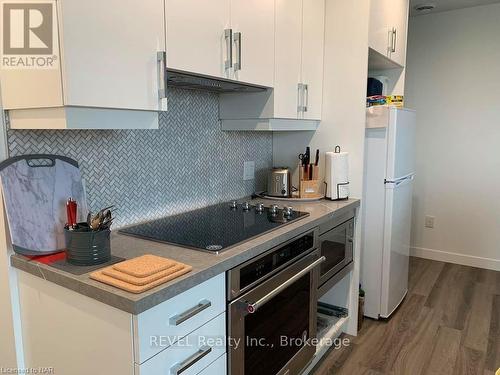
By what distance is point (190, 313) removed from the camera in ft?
3.68

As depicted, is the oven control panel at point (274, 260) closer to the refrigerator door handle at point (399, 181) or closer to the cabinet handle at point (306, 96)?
the cabinet handle at point (306, 96)

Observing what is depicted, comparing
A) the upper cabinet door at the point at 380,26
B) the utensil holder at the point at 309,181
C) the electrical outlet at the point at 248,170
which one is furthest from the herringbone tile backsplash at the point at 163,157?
the upper cabinet door at the point at 380,26

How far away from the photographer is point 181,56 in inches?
54.0

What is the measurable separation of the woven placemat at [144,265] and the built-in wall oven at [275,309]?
0.80ft

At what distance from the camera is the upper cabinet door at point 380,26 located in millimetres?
2207

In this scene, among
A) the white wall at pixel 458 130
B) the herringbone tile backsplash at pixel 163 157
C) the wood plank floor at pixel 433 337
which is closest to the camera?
the herringbone tile backsplash at pixel 163 157

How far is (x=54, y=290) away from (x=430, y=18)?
3.86 metres

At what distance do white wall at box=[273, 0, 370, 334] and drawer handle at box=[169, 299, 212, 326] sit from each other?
1.41 m

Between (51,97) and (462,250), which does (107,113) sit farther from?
(462,250)

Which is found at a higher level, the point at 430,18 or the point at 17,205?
the point at 430,18

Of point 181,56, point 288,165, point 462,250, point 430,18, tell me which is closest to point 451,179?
point 462,250

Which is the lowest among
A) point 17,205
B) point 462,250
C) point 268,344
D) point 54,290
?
point 462,250

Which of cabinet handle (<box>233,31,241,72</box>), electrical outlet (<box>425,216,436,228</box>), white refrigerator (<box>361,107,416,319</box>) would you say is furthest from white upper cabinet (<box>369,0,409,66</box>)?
electrical outlet (<box>425,216,436,228</box>)

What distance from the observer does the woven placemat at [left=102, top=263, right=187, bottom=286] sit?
998mm
